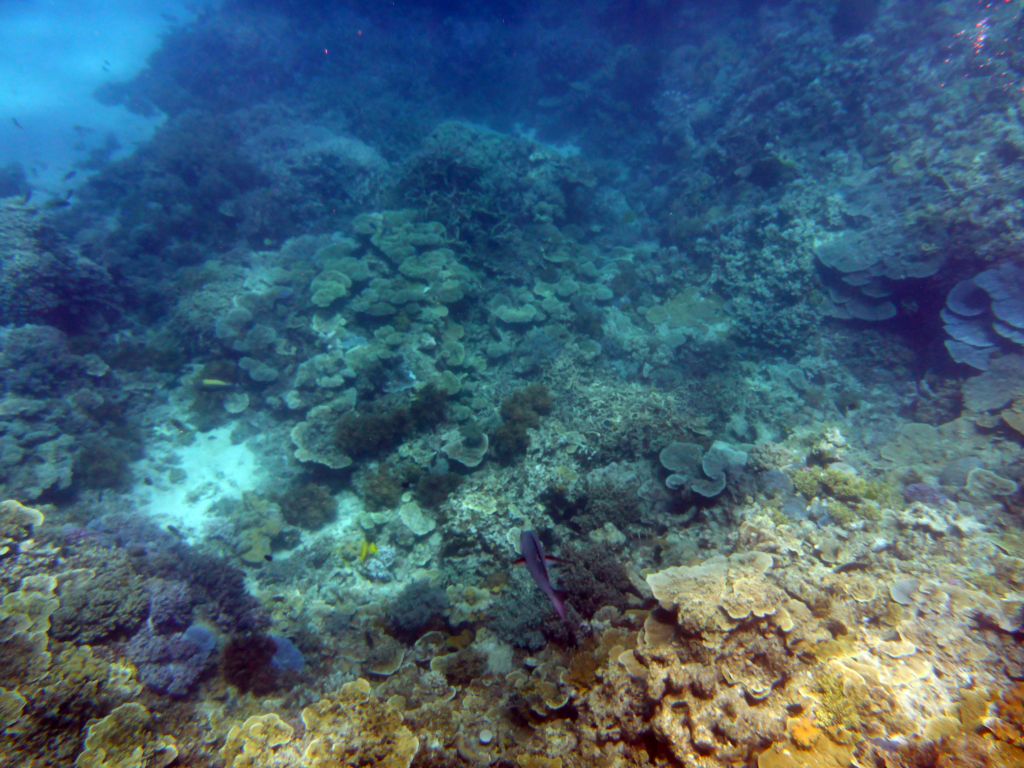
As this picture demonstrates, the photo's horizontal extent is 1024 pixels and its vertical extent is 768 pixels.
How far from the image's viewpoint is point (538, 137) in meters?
16.8

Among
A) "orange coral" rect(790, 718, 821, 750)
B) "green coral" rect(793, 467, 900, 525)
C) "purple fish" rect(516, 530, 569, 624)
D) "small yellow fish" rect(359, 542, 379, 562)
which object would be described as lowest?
"small yellow fish" rect(359, 542, 379, 562)

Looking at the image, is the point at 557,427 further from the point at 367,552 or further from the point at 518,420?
the point at 367,552

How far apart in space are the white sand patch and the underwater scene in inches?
3.0

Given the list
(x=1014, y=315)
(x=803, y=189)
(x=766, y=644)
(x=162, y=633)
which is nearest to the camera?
(x=766, y=644)

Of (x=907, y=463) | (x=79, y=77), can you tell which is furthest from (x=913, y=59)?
(x=79, y=77)

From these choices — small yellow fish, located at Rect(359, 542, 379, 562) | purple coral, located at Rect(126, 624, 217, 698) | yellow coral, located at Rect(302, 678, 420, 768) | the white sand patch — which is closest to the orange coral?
yellow coral, located at Rect(302, 678, 420, 768)

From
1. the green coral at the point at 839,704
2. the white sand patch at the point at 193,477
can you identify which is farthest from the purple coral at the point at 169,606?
the green coral at the point at 839,704

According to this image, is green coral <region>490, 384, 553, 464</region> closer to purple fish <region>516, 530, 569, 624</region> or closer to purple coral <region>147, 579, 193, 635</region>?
purple fish <region>516, 530, 569, 624</region>

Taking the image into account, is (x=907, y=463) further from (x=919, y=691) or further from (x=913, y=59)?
(x=913, y=59)

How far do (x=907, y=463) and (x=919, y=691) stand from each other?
4.10 metres

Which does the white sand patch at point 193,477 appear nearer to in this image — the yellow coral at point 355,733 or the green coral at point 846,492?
the yellow coral at point 355,733

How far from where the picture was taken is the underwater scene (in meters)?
3.30

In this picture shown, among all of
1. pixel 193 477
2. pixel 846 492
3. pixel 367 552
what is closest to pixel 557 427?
pixel 367 552

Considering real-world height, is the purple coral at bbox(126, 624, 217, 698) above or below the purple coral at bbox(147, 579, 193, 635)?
below
